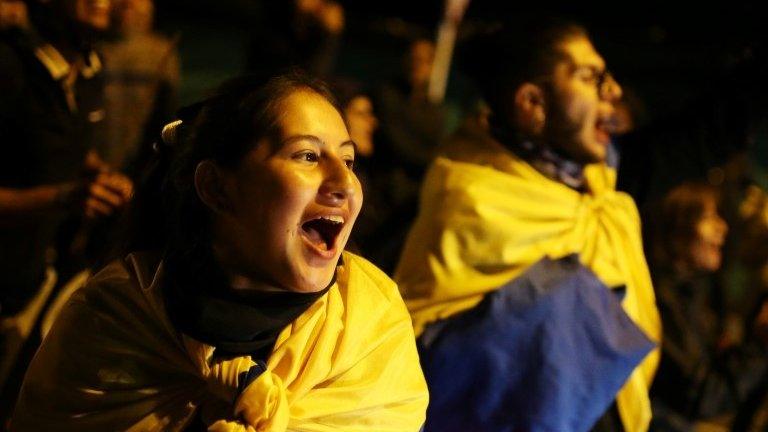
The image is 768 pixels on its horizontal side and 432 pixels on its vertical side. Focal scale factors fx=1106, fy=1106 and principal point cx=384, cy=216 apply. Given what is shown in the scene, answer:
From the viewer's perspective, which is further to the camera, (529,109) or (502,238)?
(529,109)

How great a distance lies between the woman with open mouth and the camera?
6.15 feet

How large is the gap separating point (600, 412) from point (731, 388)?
1.18 metres

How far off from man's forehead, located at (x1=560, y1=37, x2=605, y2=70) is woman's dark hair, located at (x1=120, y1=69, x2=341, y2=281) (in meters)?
1.07

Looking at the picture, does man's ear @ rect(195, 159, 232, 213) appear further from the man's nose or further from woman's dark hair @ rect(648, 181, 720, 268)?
woman's dark hair @ rect(648, 181, 720, 268)

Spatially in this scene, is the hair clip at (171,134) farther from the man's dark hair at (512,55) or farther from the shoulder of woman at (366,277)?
the man's dark hair at (512,55)

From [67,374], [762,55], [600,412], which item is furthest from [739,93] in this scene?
[67,374]

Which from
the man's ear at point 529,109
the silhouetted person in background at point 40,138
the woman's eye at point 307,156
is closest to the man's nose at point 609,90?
the man's ear at point 529,109

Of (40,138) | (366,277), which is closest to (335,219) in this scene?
(366,277)

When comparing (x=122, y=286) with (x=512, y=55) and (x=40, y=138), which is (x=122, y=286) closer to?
(x=40, y=138)

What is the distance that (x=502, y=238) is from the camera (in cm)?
267

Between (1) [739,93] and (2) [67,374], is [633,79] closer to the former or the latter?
(1) [739,93]

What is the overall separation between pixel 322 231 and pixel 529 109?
1.15 metres

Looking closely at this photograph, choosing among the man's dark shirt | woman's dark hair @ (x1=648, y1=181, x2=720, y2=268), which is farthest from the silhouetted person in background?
woman's dark hair @ (x1=648, y1=181, x2=720, y2=268)

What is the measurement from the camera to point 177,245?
2.01m
